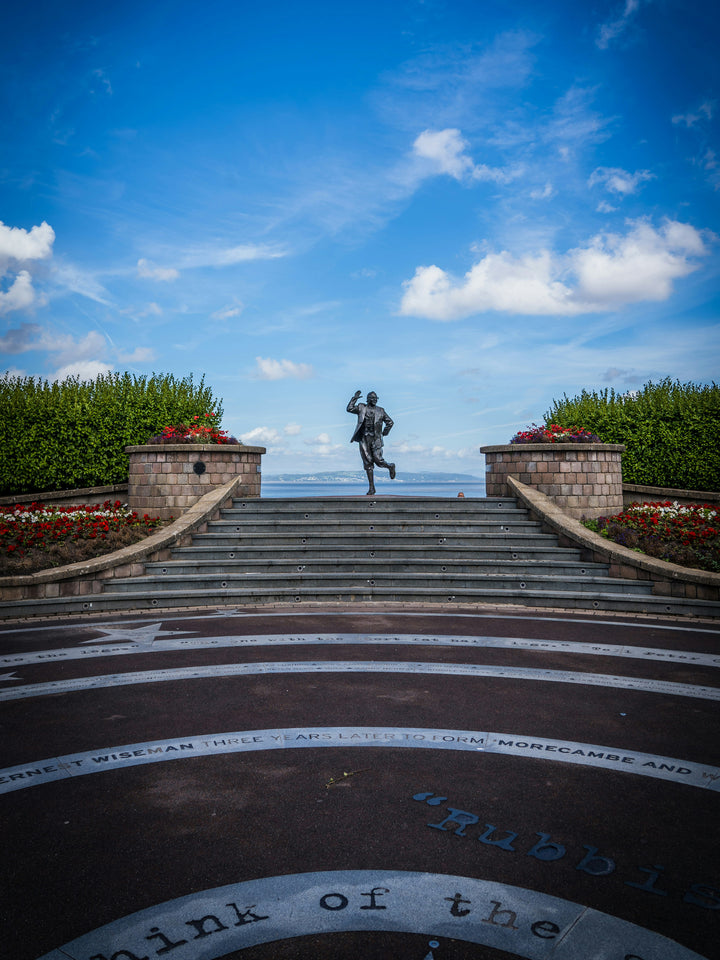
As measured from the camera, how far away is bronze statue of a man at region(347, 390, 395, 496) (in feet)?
52.3

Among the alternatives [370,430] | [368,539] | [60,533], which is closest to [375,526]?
[368,539]

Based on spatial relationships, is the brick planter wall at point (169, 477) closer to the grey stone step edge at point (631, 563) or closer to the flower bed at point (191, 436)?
the flower bed at point (191, 436)

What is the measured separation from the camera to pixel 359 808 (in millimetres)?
3430

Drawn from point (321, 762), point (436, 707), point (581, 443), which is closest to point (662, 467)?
point (581, 443)

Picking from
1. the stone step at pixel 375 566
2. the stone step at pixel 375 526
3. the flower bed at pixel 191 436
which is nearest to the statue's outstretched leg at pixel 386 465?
the stone step at pixel 375 526

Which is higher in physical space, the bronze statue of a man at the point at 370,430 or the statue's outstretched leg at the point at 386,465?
the bronze statue of a man at the point at 370,430

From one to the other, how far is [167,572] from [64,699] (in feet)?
19.2

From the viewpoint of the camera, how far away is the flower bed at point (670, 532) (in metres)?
10.5

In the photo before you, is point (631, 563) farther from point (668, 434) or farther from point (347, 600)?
point (668, 434)

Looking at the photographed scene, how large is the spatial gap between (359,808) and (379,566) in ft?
25.7

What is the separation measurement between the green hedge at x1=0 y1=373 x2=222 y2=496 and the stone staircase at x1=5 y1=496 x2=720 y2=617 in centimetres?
630

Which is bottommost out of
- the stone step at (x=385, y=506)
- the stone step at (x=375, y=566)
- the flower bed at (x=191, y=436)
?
the stone step at (x=375, y=566)

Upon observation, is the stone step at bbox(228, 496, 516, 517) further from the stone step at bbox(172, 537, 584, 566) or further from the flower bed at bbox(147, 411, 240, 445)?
the flower bed at bbox(147, 411, 240, 445)

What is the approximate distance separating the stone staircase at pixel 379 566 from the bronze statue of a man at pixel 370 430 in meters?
2.59
